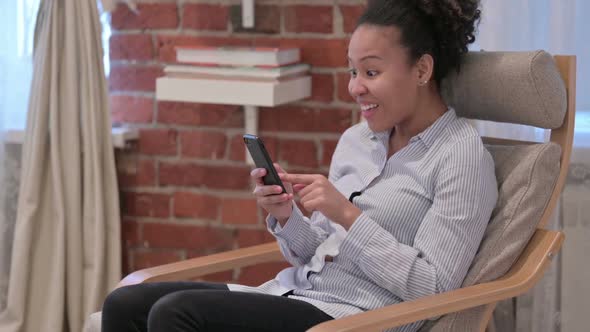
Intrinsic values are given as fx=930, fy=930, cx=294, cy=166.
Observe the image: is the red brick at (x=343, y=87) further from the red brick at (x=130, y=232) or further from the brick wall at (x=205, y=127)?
the red brick at (x=130, y=232)

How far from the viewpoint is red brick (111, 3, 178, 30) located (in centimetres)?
254

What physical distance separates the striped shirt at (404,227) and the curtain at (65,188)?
2.58ft

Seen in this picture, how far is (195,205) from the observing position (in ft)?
8.62

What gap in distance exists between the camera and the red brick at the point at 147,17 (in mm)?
2545

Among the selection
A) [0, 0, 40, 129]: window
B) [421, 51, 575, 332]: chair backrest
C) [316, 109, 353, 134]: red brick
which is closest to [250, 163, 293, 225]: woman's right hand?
[421, 51, 575, 332]: chair backrest

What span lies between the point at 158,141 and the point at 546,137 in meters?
1.06

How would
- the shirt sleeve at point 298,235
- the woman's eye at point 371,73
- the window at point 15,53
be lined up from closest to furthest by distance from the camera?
the woman's eye at point 371,73, the shirt sleeve at point 298,235, the window at point 15,53

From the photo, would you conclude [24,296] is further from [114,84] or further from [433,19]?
[433,19]

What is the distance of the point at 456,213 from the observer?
1.67m

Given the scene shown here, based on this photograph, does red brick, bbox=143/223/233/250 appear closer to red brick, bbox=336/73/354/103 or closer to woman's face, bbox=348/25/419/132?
red brick, bbox=336/73/354/103

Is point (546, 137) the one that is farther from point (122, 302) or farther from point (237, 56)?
point (122, 302)

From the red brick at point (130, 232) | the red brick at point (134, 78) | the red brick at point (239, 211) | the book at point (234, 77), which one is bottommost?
the red brick at point (130, 232)

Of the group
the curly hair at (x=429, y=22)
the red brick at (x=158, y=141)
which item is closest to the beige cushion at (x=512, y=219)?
the curly hair at (x=429, y=22)

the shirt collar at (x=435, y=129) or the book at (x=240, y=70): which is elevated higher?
the book at (x=240, y=70)
